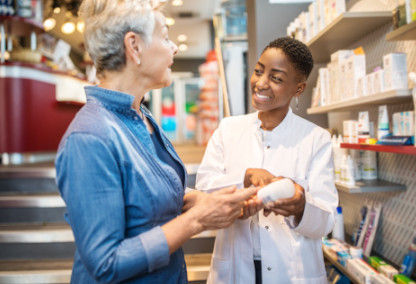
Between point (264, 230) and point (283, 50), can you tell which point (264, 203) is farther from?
point (283, 50)

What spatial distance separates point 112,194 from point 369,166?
196 centimetres

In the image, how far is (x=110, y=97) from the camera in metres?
1.06

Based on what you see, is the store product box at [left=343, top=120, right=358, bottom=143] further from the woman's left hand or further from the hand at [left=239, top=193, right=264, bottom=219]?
the hand at [left=239, top=193, right=264, bottom=219]

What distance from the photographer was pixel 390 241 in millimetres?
2221

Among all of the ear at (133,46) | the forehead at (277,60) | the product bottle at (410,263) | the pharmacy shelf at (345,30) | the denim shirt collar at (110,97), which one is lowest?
the product bottle at (410,263)

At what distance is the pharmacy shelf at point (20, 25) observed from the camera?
5.39 metres

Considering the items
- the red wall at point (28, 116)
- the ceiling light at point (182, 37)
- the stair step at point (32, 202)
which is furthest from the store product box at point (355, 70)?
the ceiling light at point (182, 37)

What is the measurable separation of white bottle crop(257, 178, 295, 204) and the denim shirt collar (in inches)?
21.5

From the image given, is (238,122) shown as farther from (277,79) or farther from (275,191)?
(275,191)

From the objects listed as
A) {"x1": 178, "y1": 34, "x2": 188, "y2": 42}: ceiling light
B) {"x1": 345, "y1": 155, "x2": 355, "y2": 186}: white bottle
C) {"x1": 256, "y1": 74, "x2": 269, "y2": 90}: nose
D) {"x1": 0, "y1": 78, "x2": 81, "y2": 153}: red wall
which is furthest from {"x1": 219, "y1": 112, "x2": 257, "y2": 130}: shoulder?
{"x1": 178, "y1": 34, "x2": 188, "y2": 42}: ceiling light

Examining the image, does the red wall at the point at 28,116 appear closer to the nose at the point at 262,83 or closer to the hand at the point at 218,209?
the nose at the point at 262,83

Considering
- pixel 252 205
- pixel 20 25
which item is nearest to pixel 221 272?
pixel 252 205

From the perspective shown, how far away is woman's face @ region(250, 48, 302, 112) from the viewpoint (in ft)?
5.01

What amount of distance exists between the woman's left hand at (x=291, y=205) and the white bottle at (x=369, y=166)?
124 centimetres
